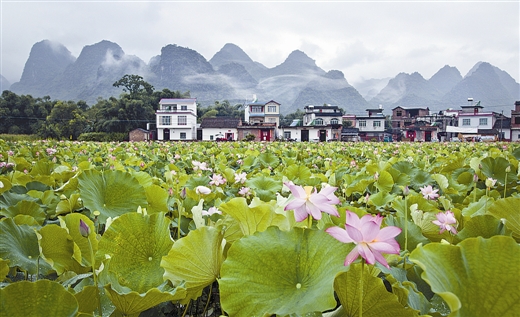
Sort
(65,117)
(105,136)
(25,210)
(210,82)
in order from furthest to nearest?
(210,82), (65,117), (105,136), (25,210)

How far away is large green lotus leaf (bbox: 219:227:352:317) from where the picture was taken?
52cm

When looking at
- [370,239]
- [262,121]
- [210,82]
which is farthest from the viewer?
[210,82]

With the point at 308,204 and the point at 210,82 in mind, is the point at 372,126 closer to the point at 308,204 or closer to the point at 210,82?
the point at 308,204

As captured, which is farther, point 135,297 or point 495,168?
point 495,168

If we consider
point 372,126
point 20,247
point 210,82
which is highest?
point 210,82

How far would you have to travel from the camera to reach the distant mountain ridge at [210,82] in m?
144

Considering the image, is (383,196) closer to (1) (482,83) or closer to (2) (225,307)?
(2) (225,307)

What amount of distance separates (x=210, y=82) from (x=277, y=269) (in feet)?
518

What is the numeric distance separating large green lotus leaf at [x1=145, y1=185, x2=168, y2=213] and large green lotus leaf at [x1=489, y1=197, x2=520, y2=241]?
96 centimetres

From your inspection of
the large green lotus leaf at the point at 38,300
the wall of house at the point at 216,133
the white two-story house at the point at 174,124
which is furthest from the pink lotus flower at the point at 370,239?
the white two-story house at the point at 174,124

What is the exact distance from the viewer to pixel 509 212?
0.86 metres

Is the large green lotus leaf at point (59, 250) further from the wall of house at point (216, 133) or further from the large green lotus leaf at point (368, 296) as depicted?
the wall of house at point (216, 133)

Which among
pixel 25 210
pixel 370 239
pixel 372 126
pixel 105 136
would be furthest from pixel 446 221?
pixel 372 126

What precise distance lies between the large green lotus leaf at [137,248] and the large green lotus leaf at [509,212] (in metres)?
0.77
